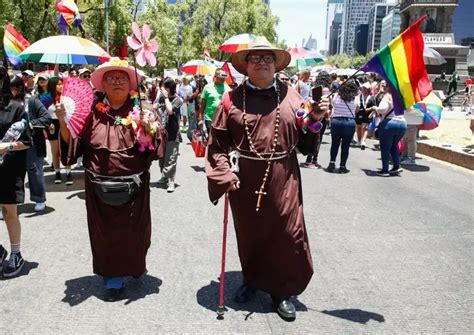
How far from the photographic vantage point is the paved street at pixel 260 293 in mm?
3477

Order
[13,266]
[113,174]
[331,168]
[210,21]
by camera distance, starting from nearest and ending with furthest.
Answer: [113,174]
[13,266]
[331,168]
[210,21]

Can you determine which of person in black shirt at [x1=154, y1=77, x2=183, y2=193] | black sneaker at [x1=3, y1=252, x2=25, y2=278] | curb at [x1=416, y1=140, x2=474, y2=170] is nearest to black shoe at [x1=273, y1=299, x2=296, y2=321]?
black sneaker at [x1=3, y1=252, x2=25, y2=278]

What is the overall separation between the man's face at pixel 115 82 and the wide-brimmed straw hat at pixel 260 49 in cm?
87

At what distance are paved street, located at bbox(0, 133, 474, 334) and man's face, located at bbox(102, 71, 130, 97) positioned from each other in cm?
163

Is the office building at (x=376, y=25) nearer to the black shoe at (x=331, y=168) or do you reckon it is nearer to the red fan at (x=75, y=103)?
the black shoe at (x=331, y=168)

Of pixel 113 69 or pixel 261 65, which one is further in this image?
pixel 113 69

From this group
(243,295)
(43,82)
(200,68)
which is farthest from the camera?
(200,68)

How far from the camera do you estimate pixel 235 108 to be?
11.4 ft

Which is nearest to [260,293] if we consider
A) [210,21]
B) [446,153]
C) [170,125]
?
[170,125]

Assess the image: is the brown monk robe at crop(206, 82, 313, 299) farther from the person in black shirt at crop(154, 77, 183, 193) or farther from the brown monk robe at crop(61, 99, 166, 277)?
the person in black shirt at crop(154, 77, 183, 193)

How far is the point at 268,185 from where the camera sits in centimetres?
348

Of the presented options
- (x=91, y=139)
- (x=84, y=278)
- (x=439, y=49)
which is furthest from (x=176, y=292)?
(x=439, y=49)

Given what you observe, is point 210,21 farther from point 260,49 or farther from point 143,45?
point 260,49

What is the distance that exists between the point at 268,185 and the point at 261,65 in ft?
2.86
